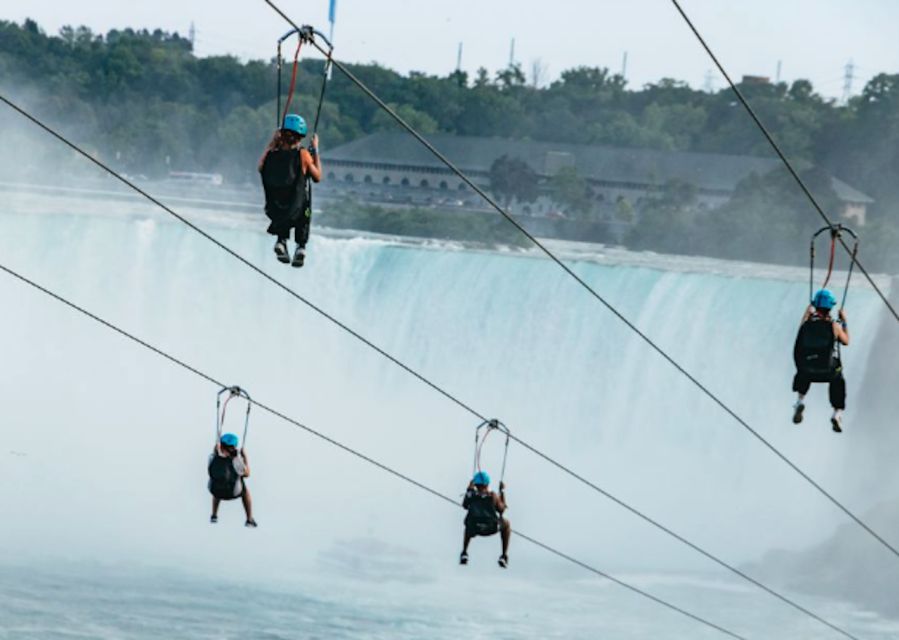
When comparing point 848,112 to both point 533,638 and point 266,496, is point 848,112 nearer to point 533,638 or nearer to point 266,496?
point 266,496

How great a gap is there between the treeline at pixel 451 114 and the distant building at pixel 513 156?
149 cm

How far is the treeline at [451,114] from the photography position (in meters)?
87.2

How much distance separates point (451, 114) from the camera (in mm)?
104250

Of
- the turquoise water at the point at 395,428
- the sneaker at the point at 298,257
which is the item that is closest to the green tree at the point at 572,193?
the turquoise water at the point at 395,428

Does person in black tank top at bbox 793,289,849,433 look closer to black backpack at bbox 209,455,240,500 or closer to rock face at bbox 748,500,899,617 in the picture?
black backpack at bbox 209,455,240,500

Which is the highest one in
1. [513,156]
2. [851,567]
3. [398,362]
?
[513,156]

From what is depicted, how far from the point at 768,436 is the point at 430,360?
962 cm

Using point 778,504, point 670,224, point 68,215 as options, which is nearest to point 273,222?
point 778,504

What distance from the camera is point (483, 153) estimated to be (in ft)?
326

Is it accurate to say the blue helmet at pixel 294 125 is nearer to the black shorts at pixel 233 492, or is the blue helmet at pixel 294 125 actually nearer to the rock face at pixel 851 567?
the black shorts at pixel 233 492

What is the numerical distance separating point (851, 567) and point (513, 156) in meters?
55.3

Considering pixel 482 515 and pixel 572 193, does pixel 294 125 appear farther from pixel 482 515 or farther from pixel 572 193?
pixel 572 193

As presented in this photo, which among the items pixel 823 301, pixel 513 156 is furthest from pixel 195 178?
pixel 823 301

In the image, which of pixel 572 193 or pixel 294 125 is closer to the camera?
pixel 294 125
